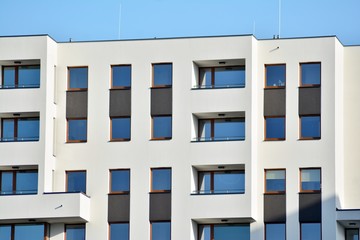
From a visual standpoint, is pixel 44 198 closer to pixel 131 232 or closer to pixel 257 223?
pixel 131 232

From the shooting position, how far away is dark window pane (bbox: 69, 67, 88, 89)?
107887 millimetres

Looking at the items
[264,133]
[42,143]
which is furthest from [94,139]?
[264,133]

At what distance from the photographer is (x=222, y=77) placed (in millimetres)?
107000

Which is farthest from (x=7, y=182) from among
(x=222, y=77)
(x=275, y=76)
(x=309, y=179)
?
(x=309, y=179)

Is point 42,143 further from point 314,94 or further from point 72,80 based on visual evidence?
point 314,94

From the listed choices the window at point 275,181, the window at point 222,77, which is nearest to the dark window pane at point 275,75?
the window at point 222,77

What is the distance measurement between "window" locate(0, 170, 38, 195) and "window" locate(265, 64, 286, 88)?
14409 mm

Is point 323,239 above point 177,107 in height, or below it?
below

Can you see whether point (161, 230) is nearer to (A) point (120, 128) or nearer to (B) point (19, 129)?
(A) point (120, 128)

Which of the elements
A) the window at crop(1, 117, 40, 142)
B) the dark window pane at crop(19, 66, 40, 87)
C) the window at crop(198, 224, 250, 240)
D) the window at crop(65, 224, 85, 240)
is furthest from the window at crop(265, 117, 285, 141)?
the dark window pane at crop(19, 66, 40, 87)

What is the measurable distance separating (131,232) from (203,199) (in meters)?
4.53

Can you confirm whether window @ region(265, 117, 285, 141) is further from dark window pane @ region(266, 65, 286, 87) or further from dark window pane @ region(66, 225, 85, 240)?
dark window pane @ region(66, 225, 85, 240)

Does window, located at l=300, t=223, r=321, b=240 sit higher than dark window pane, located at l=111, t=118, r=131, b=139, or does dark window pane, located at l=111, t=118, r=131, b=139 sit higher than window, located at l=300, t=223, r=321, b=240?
dark window pane, located at l=111, t=118, r=131, b=139

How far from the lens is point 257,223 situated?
10488 cm
